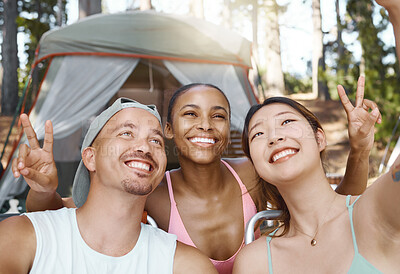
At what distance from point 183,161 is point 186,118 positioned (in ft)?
0.78

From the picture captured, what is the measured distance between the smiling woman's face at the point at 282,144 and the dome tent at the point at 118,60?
3.25 metres

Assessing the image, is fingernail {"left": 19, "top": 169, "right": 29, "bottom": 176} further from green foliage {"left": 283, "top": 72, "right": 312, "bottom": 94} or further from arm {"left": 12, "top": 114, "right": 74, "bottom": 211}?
green foliage {"left": 283, "top": 72, "right": 312, "bottom": 94}

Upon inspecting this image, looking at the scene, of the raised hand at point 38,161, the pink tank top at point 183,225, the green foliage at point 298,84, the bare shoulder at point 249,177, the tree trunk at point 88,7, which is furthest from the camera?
the green foliage at point 298,84

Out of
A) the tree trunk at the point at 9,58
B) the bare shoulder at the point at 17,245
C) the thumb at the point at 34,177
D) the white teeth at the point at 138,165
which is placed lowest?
the tree trunk at the point at 9,58

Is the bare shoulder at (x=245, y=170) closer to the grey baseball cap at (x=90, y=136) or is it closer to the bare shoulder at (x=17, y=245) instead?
the grey baseball cap at (x=90, y=136)

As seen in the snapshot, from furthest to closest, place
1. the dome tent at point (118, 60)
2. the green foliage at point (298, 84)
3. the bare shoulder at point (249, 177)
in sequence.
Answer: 1. the green foliage at point (298, 84)
2. the dome tent at point (118, 60)
3. the bare shoulder at point (249, 177)

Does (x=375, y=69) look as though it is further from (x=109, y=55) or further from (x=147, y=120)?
(x=147, y=120)

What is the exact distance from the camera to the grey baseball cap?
1.60 m

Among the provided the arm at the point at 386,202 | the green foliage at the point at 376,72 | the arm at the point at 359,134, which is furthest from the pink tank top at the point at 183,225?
the green foliage at the point at 376,72

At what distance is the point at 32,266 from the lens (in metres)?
1.27

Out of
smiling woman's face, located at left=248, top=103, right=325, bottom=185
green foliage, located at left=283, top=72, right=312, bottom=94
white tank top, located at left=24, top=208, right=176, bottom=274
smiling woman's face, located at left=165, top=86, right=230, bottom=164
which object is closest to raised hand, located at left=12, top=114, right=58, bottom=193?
white tank top, located at left=24, top=208, right=176, bottom=274

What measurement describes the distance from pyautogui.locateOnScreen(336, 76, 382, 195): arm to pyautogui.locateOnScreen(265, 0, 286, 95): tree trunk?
9.18 metres

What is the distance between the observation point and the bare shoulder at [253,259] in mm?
1367

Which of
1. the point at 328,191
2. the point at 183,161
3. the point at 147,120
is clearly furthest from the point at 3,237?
the point at 328,191
